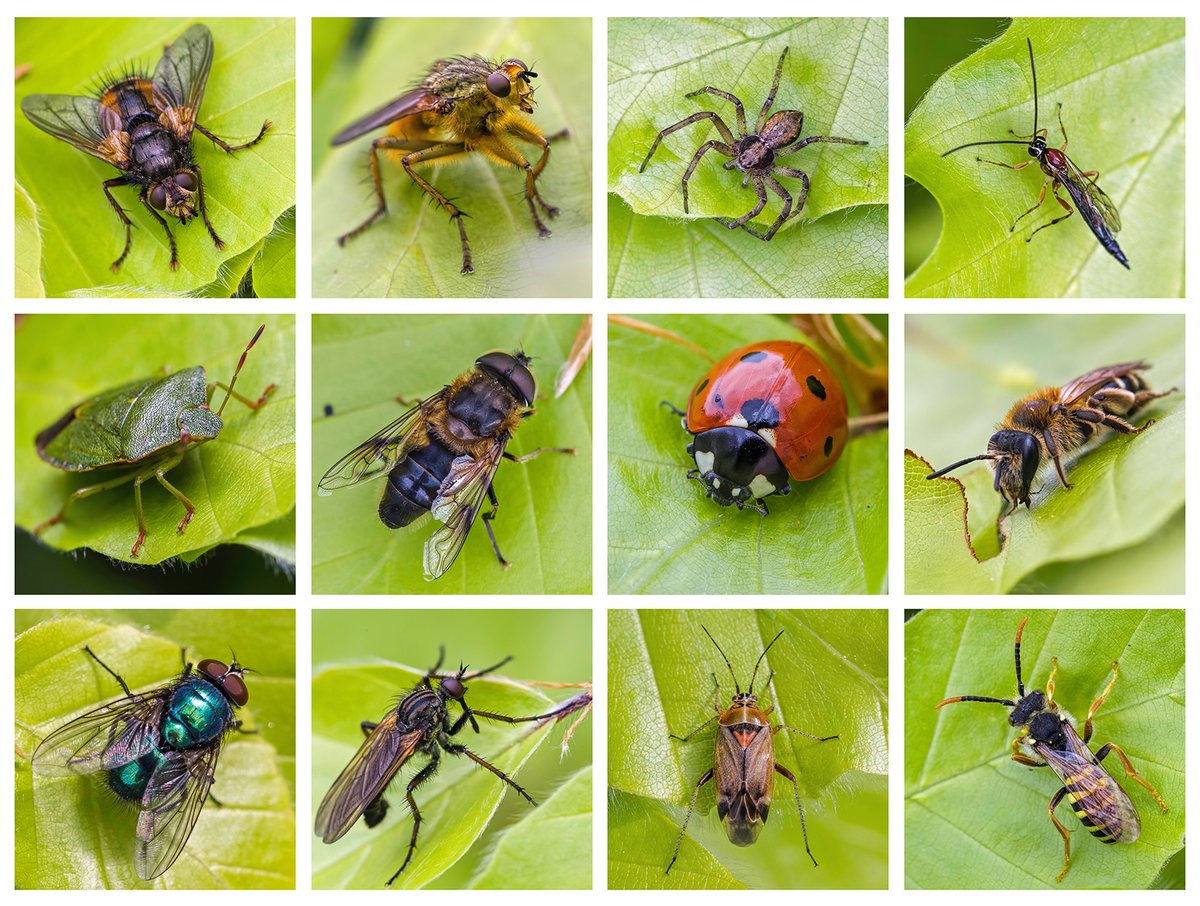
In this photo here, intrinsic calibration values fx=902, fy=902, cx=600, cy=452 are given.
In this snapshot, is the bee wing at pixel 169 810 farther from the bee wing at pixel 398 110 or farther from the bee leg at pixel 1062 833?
the bee leg at pixel 1062 833

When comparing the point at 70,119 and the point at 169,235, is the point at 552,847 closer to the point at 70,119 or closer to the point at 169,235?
the point at 169,235

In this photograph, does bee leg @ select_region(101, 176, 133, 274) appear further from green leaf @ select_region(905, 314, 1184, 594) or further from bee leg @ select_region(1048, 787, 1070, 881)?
bee leg @ select_region(1048, 787, 1070, 881)

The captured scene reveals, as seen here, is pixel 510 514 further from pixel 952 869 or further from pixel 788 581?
pixel 952 869

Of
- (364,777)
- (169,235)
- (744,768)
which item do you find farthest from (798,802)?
(169,235)

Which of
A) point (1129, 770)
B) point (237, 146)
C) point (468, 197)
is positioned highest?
point (237, 146)

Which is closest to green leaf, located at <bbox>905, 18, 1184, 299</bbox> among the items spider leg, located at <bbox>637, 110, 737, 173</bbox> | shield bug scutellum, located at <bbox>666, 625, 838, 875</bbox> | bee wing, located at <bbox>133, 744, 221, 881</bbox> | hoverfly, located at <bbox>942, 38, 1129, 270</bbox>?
hoverfly, located at <bbox>942, 38, 1129, 270</bbox>
